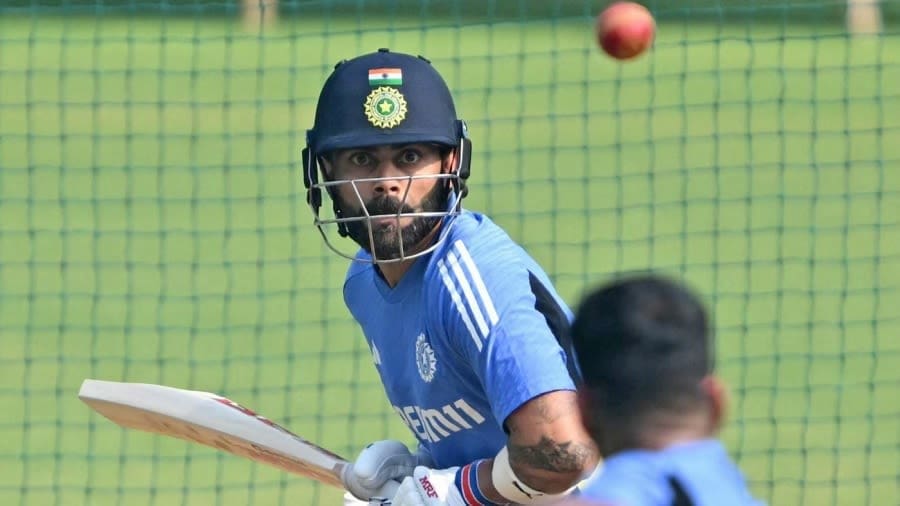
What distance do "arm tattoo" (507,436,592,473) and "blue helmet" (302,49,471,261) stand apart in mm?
723

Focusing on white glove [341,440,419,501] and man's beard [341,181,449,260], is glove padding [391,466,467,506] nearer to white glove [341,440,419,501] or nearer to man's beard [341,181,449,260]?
white glove [341,440,419,501]

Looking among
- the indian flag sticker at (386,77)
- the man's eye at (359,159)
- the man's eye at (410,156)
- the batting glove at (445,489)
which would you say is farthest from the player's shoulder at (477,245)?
the batting glove at (445,489)

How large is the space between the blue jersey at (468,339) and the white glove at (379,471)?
0.26 ft

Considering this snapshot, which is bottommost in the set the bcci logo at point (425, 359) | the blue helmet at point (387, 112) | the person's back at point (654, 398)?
the bcci logo at point (425, 359)

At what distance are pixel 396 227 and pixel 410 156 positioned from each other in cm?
23

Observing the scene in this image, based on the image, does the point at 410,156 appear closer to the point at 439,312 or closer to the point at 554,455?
the point at 439,312

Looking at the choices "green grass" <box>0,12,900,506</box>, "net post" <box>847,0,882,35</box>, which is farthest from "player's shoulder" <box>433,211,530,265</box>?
"net post" <box>847,0,882,35</box>

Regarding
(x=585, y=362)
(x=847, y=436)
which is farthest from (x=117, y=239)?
(x=585, y=362)

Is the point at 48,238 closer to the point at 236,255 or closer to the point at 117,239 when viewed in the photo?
the point at 117,239

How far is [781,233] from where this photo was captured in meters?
10.8

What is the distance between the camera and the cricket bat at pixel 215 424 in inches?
Answer: 189

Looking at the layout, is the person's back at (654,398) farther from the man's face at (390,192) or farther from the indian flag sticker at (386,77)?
the indian flag sticker at (386,77)

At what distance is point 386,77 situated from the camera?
4395mm

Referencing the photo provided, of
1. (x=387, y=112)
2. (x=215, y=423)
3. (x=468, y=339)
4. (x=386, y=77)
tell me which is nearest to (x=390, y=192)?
(x=387, y=112)
